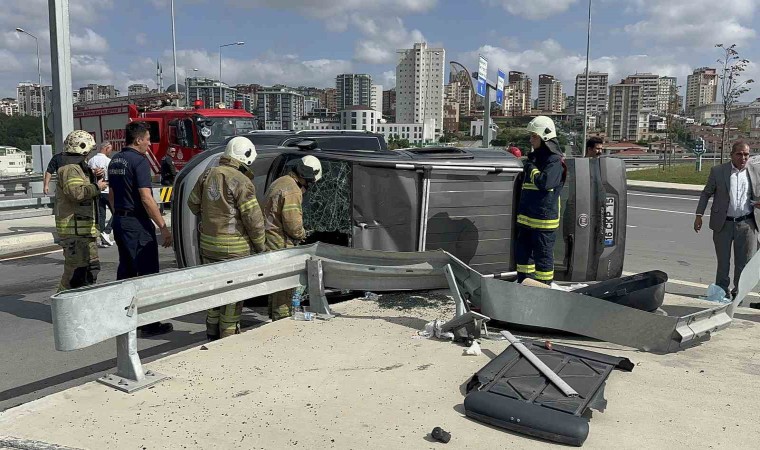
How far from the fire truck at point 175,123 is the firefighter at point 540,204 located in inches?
433

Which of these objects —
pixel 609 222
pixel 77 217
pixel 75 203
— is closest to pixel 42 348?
pixel 77 217

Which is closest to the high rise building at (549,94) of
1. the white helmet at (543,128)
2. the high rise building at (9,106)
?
the high rise building at (9,106)

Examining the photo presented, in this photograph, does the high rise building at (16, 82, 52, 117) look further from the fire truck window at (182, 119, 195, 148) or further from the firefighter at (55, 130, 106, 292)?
the firefighter at (55, 130, 106, 292)

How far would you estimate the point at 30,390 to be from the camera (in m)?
4.11

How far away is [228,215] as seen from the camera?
468 cm

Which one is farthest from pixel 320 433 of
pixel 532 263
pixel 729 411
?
pixel 532 263

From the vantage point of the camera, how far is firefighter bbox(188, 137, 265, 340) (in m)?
4.64

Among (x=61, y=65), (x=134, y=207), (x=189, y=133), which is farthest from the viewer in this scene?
Answer: (x=189, y=133)

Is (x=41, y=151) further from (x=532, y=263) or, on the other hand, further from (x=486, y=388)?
(x=486, y=388)

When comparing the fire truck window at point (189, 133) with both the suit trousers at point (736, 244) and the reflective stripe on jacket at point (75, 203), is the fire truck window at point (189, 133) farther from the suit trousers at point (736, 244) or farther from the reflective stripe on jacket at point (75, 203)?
the suit trousers at point (736, 244)

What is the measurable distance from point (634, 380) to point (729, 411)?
0.50m

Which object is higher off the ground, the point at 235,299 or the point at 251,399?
the point at 235,299

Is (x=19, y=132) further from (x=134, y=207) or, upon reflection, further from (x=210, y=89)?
(x=134, y=207)

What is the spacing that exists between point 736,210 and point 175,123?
1296 cm
